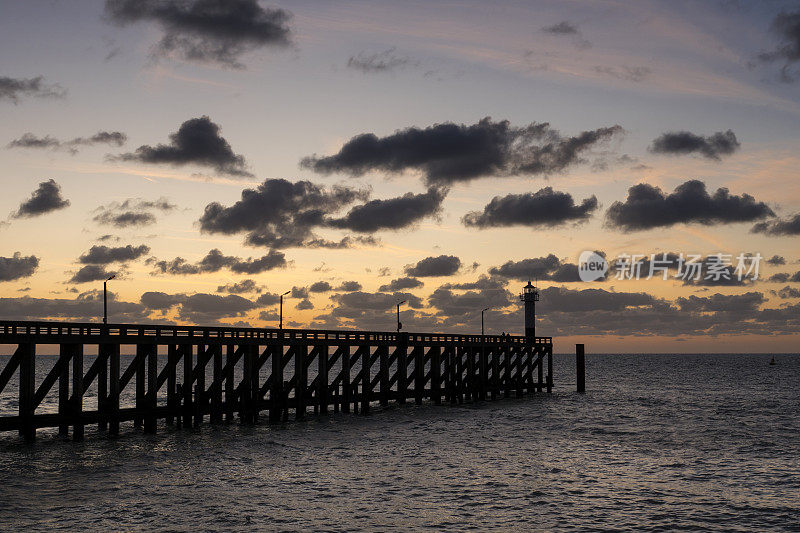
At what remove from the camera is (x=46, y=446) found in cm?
3306

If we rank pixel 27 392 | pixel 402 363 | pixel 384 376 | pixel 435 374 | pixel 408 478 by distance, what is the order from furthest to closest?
pixel 435 374, pixel 402 363, pixel 384 376, pixel 27 392, pixel 408 478

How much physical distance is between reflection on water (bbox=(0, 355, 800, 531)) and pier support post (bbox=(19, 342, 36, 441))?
91cm

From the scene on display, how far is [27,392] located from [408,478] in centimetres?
1590

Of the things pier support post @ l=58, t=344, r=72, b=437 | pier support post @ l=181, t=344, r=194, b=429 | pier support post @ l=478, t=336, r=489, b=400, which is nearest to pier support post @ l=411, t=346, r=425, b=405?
pier support post @ l=478, t=336, r=489, b=400

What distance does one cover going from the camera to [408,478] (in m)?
27.6

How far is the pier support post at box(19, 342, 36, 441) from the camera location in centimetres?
3132

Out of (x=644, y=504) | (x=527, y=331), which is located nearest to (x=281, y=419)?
(x=644, y=504)

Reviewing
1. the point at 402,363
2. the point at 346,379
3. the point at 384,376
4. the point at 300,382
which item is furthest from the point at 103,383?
the point at 402,363

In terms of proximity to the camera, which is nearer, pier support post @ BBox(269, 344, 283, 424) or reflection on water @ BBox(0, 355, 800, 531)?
reflection on water @ BBox(0, 355, 800, 531)

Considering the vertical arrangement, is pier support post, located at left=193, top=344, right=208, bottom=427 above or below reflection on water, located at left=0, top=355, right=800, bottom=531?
above

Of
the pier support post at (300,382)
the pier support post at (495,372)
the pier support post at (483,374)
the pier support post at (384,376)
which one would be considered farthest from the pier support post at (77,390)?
the pier support post at (495,372)

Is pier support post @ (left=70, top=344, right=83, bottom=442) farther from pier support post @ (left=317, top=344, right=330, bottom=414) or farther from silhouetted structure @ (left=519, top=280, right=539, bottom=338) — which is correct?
silhouetted structure @ (left=519, top=280, right=539, bottom=338)

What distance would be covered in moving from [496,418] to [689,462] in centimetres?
1778

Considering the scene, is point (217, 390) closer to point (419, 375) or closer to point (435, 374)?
point (419, 375)
